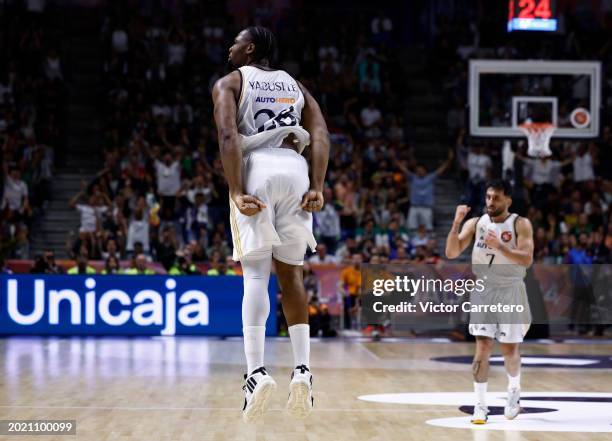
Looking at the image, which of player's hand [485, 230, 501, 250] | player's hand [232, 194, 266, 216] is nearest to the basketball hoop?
player's hand [485, 230, 501, 250]

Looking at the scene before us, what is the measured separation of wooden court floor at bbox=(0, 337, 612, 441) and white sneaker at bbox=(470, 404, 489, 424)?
75mm

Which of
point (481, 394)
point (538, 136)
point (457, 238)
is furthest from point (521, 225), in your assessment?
point (538, 136)

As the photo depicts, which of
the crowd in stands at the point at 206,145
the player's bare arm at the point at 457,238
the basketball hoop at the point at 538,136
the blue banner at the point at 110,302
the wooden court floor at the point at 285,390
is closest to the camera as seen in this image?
the wooden court floor at the point at 285,390

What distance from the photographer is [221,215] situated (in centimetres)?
1969

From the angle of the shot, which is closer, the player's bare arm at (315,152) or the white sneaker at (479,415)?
the player's bare arm at (315,152)

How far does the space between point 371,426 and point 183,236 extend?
11.2 meters

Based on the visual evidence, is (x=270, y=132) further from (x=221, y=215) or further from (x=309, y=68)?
(x=309, y=68)

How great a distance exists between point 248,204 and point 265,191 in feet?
0.53

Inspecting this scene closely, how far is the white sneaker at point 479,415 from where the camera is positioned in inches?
350

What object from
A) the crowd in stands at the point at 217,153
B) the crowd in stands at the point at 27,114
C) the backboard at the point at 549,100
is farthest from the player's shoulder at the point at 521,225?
the crowd in stands at the point at 27,114

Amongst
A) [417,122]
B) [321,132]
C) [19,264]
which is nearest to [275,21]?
[417,122]

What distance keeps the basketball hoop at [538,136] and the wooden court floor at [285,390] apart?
302 cm

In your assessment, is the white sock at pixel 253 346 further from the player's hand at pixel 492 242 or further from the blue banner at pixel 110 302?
the blue banner at pixel 110 302

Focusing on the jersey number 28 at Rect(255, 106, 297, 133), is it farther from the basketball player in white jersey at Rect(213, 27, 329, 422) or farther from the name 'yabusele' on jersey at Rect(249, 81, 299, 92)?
the name 'yabusele' on jersey at Rect(249, 81, 299, 92)
